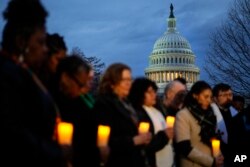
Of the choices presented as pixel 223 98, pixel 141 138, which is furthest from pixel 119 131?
pixel 223 98

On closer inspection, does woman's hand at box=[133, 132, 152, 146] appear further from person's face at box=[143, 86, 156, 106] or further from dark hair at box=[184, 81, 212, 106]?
dark hair at box=[184, 81, 212, 106]

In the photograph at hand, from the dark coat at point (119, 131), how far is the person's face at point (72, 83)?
1.84 ft

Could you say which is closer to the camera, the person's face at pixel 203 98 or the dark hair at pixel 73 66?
the dark hair at pixel 73 66

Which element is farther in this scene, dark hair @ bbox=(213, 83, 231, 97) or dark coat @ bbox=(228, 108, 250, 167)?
dark hair @ bbox=(213, 83, 231, 97)

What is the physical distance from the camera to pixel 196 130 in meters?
6.41

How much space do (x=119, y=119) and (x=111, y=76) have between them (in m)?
0.40

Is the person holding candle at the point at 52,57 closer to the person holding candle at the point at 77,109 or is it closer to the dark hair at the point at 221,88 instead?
the person holding candle at the point at 77,109

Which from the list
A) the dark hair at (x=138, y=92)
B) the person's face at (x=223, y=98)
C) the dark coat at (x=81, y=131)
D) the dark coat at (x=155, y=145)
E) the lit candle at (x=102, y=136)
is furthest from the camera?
the person's face at (x=223, y=98)

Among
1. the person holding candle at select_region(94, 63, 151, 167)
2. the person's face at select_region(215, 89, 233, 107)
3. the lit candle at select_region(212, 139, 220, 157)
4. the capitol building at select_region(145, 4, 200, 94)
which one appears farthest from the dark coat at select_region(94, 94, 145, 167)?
the capitol building at select_region(145, 4, 200, 94)

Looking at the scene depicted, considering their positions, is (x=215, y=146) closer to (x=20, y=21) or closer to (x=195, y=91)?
(x=195, y=91)

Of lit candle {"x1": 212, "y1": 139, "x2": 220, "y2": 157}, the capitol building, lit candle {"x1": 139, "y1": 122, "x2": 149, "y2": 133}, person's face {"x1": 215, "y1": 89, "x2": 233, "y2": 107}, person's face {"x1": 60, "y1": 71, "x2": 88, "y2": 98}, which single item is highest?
the capitol building

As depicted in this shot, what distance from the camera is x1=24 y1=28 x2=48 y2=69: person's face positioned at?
9.90 ft

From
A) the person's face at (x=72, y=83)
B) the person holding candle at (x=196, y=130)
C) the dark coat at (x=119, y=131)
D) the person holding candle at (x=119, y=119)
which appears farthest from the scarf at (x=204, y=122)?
the person's face at (x=72, y=83)

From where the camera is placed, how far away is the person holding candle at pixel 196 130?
6293 mm
